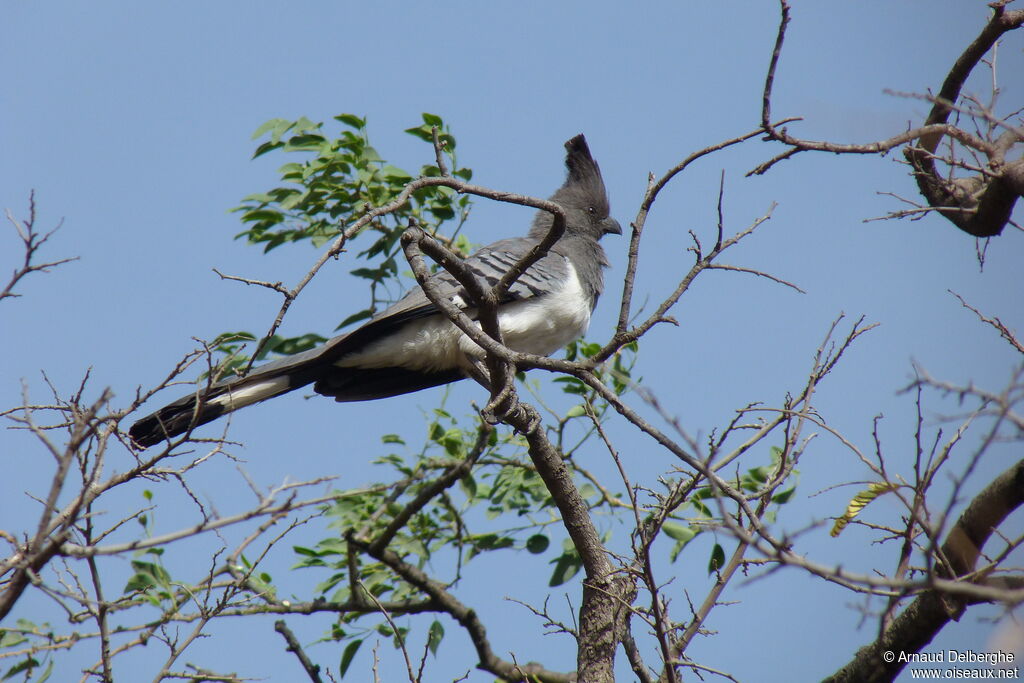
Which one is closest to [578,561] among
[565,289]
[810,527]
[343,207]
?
[565,289]

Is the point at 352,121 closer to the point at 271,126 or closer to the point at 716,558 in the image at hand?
the point at 271,126

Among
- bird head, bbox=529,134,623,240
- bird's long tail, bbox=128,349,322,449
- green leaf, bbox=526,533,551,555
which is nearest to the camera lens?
bird's long tail, bbox=128,349,322,449

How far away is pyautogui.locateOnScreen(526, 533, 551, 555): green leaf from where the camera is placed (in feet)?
17.7

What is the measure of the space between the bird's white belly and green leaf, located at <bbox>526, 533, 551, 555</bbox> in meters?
1.08

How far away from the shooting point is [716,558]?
166 inches

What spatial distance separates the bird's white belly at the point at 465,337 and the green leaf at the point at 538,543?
108 centimetres

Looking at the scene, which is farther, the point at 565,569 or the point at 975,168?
the point at 565,569

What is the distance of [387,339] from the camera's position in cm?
525

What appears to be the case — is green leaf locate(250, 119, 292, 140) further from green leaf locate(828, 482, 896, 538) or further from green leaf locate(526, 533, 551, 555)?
green leaf locate(828, 482, 896, 538)

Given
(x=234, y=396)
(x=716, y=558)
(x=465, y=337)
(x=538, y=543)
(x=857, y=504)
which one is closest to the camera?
(x=857, y=504)

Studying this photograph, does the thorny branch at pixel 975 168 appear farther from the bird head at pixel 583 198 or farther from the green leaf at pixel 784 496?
the bird head at pixel 583 198

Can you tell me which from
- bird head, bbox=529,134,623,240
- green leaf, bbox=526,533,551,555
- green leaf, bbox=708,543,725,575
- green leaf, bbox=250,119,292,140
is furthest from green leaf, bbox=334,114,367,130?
green leaf, bbox=708,543,725,575

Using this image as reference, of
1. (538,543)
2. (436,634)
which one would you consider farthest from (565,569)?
(436,634)

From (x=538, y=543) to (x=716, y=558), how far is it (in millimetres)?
1422
